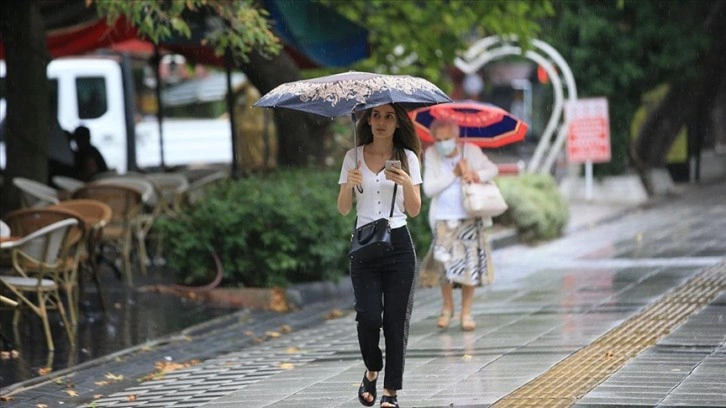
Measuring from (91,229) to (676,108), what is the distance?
60.2 ft

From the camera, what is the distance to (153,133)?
28.2 metres

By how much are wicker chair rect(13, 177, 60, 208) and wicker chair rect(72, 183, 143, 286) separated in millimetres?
322

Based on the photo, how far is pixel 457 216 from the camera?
1051cm

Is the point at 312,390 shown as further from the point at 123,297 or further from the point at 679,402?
the point at 123,297

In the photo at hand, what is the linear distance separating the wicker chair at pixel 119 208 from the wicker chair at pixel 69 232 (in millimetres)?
2395

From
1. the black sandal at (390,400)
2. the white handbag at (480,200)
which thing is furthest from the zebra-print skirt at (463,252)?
the black sandal at (390,400)

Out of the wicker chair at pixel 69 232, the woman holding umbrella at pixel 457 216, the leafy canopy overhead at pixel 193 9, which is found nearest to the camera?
the woman holding umbrella at pixel 457 216

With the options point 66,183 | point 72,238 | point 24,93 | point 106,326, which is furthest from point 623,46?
point 72,238

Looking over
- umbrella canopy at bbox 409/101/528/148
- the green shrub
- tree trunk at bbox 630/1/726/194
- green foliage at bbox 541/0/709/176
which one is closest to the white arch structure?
green foliage at bbox 541/0/709/176

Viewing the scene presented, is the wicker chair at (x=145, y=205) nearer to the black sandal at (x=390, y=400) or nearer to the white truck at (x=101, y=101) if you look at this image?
the black sandal at (x=390, y=400)

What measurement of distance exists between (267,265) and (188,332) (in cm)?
161

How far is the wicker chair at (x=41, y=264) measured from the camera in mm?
10156

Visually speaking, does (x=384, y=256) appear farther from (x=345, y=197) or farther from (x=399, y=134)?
(x=399, y=134)

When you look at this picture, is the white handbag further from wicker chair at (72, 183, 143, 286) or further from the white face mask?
wicker chair at (72, 183, 143, 286)
